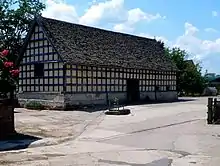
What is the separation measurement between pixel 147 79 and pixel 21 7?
20.9 meters

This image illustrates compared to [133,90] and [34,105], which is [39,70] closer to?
[34,105]

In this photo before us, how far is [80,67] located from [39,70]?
4082mm

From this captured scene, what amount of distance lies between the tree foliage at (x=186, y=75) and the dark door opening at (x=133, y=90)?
70.6 ft

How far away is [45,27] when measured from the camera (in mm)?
32906

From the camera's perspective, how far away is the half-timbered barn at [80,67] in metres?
31.8

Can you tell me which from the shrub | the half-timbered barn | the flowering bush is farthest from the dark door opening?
the flowering bush

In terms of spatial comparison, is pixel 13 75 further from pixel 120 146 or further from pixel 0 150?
pixel 120 146

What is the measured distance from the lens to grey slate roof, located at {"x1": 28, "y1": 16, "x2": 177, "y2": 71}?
107 ft

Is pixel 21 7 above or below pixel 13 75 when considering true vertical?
above

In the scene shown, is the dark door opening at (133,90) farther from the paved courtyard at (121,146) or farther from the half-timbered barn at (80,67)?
the paved courtyard at (121,146)

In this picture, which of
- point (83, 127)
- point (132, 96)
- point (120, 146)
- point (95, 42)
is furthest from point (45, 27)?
point (120, 146)

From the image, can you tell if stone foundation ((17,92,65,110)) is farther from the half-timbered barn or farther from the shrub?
the shrub

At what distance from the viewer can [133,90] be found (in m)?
39.9

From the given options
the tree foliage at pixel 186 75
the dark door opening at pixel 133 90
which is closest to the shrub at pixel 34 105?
the dark door opening at pixel 133 90
